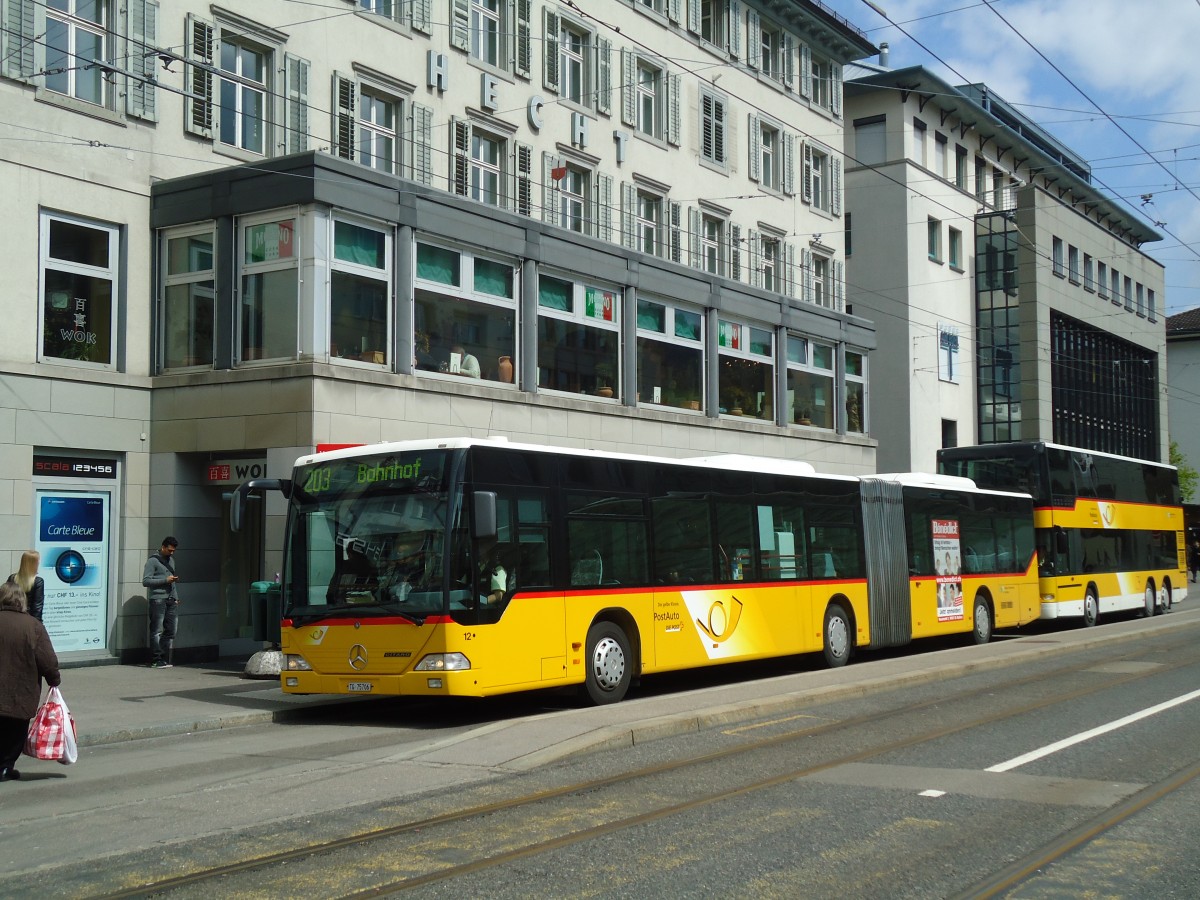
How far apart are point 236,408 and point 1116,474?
71.5ft

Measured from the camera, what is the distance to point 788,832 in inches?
302

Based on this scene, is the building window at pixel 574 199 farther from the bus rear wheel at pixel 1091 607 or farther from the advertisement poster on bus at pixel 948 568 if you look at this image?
the bus rear wheel at pixel 1091 607

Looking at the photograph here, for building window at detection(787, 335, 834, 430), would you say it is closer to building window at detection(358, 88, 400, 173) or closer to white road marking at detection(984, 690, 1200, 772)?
building window at detection(358, 88, 400, 173)

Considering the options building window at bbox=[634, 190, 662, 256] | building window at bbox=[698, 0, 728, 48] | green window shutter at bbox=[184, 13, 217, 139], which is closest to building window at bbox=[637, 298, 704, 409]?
building window at bbox=[634, 190, 662, 256]

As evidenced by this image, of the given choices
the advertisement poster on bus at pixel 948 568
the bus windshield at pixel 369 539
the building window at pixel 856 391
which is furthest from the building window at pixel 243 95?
the building window at pixel 856 391

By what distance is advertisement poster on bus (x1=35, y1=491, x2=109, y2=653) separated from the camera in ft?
63.5

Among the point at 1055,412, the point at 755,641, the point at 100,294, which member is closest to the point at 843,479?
the point at 755,641

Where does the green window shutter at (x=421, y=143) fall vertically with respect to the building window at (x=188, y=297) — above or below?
above

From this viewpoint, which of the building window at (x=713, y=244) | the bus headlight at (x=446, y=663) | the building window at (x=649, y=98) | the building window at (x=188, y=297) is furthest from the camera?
the building window at (x=713, y=244)

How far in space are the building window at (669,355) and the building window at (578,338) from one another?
39.7 inches

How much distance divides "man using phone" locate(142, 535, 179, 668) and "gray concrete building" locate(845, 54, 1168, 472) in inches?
1180

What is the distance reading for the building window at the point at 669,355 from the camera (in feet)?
91.7

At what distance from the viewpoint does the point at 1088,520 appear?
3030 cm

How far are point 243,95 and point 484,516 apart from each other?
11.7m
